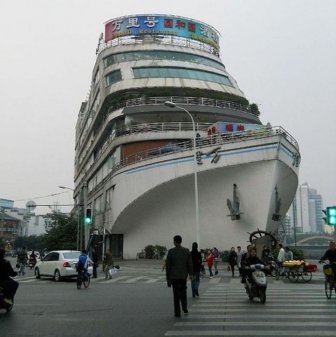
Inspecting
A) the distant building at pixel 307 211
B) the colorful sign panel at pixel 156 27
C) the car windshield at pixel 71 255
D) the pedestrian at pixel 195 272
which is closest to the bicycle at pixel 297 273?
the pedestrian at pixel 195 272

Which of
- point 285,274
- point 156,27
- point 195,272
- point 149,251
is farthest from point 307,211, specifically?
point 195,272

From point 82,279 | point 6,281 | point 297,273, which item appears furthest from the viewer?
point 297,273

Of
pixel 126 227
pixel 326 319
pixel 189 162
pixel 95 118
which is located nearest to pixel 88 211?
pixel 189 162

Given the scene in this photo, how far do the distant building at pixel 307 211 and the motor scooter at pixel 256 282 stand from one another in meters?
98.3

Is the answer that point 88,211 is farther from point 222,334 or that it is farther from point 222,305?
point 222,334

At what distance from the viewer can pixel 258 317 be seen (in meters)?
9.27

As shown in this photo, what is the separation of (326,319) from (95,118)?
4766 centimetres

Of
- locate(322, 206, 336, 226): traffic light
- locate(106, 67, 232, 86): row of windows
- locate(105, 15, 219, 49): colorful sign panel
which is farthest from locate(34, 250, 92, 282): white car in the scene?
locate(105, 15, 219, 49): colorful sign panel

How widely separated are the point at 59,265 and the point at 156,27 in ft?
116

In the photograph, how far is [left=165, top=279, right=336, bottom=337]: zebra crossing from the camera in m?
7.74

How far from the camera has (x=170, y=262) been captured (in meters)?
9.93

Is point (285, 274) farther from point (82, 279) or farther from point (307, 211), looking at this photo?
point (307, 211)

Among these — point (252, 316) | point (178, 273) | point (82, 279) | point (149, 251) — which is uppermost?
point (178, 273)

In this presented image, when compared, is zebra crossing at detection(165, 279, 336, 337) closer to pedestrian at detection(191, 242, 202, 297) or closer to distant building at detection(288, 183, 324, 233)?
pedestrian at detection(191, 242, 202, 297)
